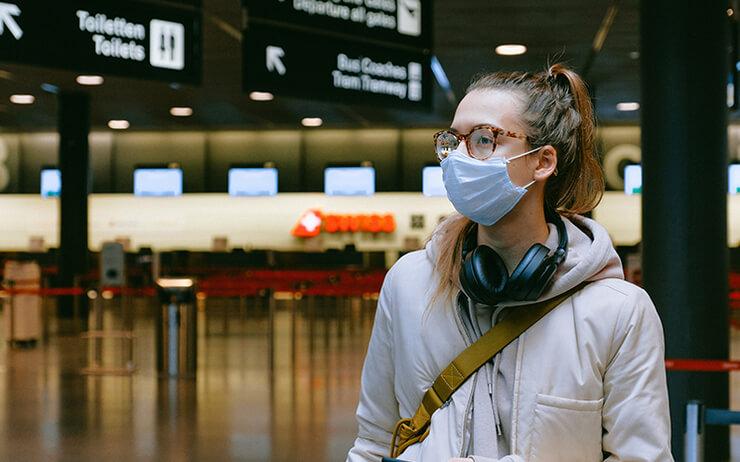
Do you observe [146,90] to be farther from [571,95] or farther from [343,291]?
[571,95]

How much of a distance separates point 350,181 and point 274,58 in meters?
18.6

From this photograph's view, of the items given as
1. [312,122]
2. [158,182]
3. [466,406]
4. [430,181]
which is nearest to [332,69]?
[466,406]

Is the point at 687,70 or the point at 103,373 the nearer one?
the point at 687,70

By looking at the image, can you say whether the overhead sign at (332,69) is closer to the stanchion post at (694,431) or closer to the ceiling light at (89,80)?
the stanchion post at (694,431)

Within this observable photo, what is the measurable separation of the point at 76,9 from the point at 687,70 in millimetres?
3649

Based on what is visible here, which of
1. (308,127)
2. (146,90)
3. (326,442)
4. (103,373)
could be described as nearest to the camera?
(326,442)

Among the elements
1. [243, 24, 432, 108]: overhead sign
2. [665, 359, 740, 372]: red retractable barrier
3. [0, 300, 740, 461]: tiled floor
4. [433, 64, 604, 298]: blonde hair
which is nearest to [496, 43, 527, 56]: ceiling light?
[0, 300, 740, 461]: tiled floor

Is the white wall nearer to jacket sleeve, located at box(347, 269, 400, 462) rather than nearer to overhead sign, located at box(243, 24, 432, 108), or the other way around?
overhead sign, located at box(243, 24, 432, 108)

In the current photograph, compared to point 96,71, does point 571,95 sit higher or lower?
lower

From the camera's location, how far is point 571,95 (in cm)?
186

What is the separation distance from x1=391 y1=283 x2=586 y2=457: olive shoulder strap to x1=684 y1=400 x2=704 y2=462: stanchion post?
1822 mm


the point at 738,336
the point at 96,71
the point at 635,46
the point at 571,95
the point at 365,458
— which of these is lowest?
the point at 738,336

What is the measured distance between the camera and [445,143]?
183 centimetres

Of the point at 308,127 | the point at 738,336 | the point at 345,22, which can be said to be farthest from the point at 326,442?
the point at 308,127
